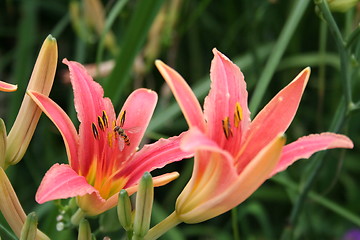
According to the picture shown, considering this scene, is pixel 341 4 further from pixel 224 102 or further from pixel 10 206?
pixel 10 206

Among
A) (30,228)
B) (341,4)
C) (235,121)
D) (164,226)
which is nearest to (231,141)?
(235,121)

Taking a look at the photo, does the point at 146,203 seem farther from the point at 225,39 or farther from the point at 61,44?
the point at 61,44

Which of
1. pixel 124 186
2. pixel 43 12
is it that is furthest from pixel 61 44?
pixel 124 186

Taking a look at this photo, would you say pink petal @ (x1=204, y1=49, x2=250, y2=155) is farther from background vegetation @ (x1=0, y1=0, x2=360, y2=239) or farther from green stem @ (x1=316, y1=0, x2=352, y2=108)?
background vegetation @ (x1=0, y1=0, x2=360, y2=239)

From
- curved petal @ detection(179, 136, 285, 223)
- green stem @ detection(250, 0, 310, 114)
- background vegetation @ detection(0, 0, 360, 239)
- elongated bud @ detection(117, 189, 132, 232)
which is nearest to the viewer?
curved petal @ detection(179, 136, 285, 223)

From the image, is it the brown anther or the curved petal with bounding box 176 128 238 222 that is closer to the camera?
the curved petal with bounding box 176 128 238 222

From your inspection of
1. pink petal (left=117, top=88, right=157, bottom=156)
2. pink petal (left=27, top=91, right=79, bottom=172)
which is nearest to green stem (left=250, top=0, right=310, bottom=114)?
pink petal (left=117, top=88, right=157, bottom=156)
